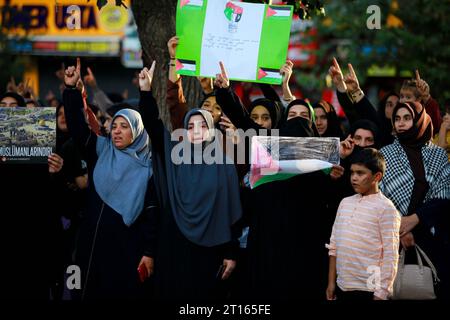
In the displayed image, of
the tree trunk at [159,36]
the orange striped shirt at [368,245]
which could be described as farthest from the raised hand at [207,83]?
the orange striped shirt at [368,245]

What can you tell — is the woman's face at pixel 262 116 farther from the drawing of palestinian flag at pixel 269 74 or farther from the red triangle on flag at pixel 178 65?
the red triangle on flag at pixel 178 65

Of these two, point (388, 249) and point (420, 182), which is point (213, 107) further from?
point (388, 249)

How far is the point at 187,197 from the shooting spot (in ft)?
23.0

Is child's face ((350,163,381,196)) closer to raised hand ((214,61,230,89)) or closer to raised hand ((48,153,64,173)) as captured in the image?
raised hand ((214,61,230,89))

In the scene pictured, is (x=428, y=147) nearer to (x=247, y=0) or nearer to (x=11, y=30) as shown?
(x=247, y=0)

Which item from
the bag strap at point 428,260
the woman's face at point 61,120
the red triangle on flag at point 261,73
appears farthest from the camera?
the woman's face at point 61,120

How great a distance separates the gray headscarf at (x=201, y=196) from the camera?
698 centimetres

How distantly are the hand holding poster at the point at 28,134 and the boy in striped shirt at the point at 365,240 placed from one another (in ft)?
7.20

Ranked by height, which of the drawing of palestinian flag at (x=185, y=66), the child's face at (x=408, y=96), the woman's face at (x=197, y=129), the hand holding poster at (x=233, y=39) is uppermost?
the hand holding poster at (x=233, y=39)

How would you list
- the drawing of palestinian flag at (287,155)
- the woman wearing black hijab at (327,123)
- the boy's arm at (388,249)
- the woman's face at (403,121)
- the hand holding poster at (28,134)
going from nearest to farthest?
the boy's arm at (388,249)
the drawing of palestinian flag at (287,155)
the hand holding poster at (28,134)
the woman's face at (403,121)
the woman wearing black hijab at (327,123)

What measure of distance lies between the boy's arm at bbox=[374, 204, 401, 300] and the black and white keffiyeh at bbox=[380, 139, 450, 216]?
2.56 ft

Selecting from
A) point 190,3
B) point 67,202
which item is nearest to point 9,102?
point 67,202

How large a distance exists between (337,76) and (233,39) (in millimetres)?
879
